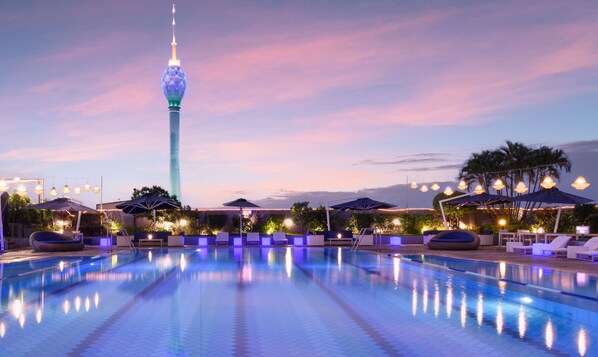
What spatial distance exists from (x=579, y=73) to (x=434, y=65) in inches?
219

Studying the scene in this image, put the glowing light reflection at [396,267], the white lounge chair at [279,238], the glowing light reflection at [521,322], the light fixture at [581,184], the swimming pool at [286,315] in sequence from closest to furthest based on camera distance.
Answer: the swimming pool at [286,315] < the glowing light reflection at [521,322] < the glowing light reflection at [396,267] < the light fixture at [581,184] < the white lounge chair at [279,238]

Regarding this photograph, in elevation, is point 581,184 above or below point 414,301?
above

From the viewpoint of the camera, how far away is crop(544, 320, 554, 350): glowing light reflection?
A: 5.30 metres

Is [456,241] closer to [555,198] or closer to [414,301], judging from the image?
[555,198]

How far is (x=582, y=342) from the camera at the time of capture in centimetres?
539

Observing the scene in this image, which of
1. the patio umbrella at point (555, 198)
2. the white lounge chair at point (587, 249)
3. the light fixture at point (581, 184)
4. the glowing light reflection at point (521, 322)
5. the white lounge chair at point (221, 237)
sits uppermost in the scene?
the light fixture at point (581, 184)

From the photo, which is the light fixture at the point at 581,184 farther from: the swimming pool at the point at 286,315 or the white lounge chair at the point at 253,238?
the white lounge chair at the point at 253,238

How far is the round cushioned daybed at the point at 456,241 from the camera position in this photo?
19234mm

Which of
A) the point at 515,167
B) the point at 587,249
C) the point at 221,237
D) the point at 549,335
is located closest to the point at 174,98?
the point at 515,167

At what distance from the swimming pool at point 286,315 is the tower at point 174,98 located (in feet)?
245

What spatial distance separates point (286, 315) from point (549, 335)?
313cm

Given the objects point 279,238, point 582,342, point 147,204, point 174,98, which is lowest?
point 582,342

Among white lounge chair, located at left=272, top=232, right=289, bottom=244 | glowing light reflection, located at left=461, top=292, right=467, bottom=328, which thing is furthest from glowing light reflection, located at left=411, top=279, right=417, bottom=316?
white lounge chair, located at left=272, top=232, right=289, bottom=244

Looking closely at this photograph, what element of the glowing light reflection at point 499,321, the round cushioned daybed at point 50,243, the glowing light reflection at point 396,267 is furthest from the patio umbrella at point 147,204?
the glowing light reflection at point 499,321
